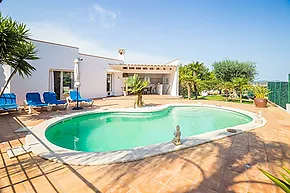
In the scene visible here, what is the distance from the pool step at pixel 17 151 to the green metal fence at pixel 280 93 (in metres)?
19.3

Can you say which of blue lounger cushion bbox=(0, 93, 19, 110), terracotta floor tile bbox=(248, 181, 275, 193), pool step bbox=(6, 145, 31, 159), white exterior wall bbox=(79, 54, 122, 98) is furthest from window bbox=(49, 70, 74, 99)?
terracotta floor tile bbox=(248, 181, 275, 193)

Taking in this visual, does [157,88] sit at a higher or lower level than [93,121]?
higher

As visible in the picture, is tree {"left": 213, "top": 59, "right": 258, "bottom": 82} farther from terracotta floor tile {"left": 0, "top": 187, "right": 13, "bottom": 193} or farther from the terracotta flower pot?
terracotta floor tile {"left": 0, "top": 187, "right": 13, "bottom": 193}

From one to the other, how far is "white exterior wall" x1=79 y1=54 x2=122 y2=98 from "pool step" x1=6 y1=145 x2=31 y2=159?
14.1m

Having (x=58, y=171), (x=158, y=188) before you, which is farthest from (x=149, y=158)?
(x=58, y=171)

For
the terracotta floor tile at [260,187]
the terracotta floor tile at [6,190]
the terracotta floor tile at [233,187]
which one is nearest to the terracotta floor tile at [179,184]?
the terracotta floor tile at [233,187]

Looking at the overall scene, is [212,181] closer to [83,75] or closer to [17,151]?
[17,151]

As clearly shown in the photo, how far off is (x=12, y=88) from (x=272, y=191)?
17.1 metres

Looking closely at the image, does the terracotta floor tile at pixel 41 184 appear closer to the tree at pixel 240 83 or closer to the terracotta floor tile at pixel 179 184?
the terracotta floor tile at pixel 179 184

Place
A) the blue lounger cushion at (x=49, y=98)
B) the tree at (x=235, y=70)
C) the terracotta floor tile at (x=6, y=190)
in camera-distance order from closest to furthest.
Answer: the terracotta floor tile at (x=6, y=190), the blue lounger cushion at (x=49, y=98), the tree at (x=235, y=70)

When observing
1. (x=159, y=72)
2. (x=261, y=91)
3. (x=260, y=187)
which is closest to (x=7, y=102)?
(x=260, y=187)

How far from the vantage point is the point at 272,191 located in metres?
3.63

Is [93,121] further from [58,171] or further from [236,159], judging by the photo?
[236,159]

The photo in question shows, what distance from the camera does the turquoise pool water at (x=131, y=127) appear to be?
7.91 metres
